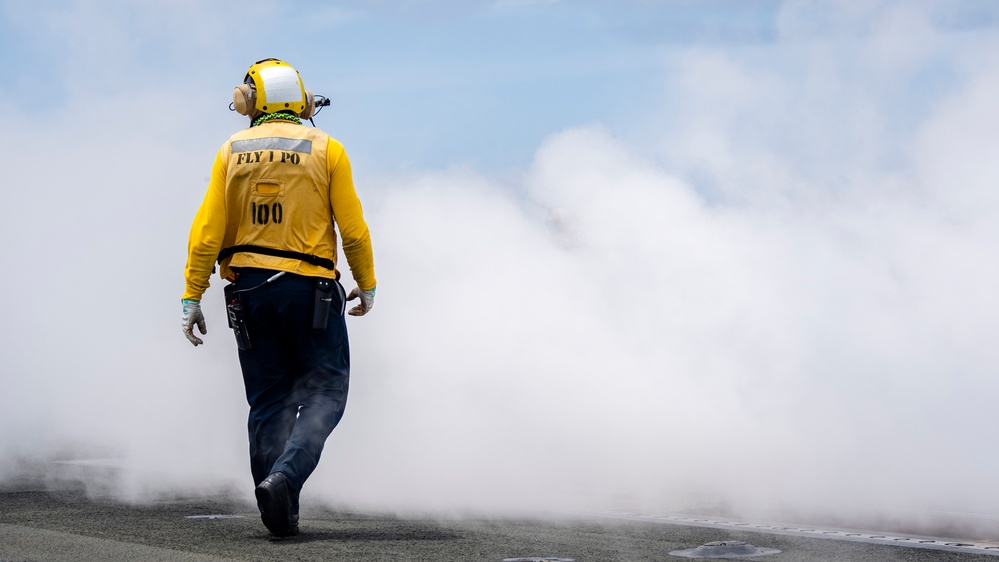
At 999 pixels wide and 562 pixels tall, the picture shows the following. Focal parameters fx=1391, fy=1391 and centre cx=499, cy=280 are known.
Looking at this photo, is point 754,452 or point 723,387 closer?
point 754,452

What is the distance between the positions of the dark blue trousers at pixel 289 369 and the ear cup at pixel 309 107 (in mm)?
767

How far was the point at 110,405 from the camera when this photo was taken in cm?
1210

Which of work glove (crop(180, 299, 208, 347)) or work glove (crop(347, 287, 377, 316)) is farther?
work glove (crop(347, 287, 377, 316))

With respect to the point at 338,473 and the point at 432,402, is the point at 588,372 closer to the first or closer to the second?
the point at 432,402

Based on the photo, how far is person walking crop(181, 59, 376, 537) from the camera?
555cm

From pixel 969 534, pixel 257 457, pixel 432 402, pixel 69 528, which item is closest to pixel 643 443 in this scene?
pixel 432 402

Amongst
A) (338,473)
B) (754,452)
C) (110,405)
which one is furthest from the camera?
(110,405)

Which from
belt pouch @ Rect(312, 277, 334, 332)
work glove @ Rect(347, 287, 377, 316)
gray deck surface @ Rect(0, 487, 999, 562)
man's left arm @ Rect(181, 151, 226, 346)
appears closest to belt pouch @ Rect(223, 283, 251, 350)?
man's left arm @ Rect(181, 151, 226, 346)

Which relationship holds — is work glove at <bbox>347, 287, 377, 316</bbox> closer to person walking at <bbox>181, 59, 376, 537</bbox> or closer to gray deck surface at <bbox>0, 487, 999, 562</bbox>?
person walking at <bbox>181, 59, 376, 537</bbox>

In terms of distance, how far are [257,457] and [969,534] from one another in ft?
10.1

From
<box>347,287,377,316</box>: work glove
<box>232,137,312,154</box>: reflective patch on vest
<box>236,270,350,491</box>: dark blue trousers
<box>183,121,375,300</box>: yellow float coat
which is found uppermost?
<box>232,137,312,154</box>: reflective patch on vest

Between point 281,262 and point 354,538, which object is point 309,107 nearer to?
point 281,262

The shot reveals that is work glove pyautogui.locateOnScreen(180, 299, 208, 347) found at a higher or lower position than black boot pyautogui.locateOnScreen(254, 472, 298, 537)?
higher

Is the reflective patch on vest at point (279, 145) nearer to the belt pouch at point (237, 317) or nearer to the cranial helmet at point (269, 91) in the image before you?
the cranial helmet at point (269, 91)
